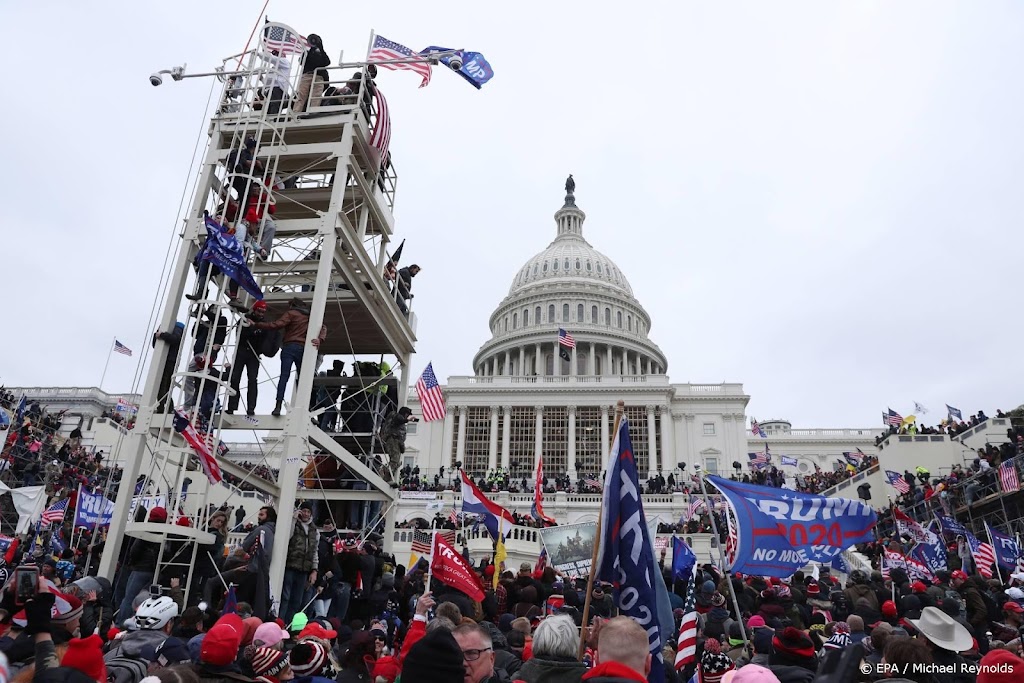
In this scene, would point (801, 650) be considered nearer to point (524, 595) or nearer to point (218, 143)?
point (524, 595)

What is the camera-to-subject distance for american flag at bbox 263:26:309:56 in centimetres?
1552

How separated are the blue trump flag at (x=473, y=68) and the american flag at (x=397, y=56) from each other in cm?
44

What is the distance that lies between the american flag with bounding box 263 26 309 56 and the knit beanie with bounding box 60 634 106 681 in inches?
552

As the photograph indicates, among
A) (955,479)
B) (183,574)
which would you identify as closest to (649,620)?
(183,574)

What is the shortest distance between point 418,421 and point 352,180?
178 ft

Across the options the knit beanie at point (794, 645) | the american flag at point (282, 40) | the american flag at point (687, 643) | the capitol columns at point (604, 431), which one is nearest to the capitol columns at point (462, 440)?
the capitol columns at point (604, 431)

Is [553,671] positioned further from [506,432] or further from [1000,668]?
[506,432]

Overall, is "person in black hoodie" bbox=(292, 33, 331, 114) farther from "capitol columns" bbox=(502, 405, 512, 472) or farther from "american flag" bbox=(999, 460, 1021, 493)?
"capitol columns" bbox=(502, 405, 512, 472)

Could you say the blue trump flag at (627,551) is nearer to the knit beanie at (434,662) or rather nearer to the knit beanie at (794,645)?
the knit beanie at (794,645)

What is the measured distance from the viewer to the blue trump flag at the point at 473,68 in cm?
1703

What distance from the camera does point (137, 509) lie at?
11305 millimetres

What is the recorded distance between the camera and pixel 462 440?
221ft

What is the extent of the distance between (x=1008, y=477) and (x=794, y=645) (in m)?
28.1

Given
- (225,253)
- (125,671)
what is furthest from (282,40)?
(125,671)
